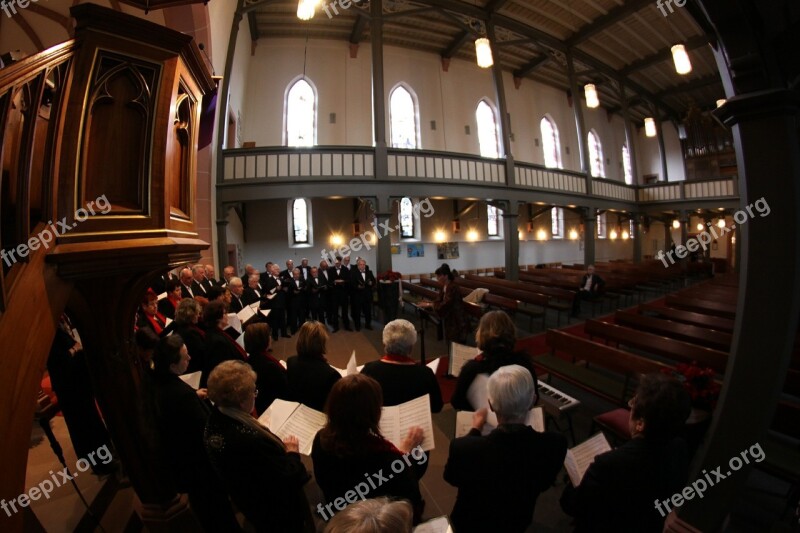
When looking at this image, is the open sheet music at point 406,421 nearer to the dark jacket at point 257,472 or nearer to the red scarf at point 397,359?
the red scarf at point 397,359

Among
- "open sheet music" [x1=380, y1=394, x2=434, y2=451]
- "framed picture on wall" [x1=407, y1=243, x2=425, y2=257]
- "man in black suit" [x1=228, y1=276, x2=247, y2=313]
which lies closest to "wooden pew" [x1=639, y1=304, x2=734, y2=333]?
"open sheet music" [x1=380, y1=394, x2=434, y2=451]

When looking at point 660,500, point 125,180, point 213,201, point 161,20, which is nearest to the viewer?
point 125,180

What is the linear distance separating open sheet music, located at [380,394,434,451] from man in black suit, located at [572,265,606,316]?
7519mm

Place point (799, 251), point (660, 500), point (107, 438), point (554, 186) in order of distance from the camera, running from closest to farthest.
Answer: point (660, 500), point (799, 251), point (107, 438), point (554, 186)

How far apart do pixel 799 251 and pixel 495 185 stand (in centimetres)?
884

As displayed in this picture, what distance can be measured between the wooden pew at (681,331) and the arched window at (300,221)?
873cm

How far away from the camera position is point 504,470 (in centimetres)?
132

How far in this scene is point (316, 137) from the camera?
10883 millimetres

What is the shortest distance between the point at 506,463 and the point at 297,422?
1124 mm

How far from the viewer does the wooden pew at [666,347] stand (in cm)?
349

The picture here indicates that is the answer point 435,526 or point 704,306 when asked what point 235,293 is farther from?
point 704,306

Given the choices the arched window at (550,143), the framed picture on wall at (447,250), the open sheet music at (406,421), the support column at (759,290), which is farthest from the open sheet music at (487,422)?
the arched window at (550,143)

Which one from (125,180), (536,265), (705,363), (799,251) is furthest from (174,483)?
(536,265)

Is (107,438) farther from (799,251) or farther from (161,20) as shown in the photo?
(161,20)
